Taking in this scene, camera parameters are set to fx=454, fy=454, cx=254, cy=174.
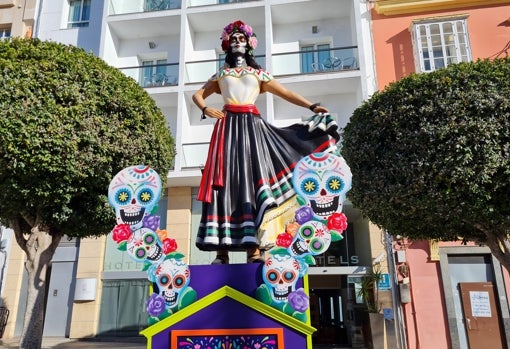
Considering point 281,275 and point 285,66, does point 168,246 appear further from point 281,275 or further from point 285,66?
point 285,66

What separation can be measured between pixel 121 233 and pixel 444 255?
11.0 metres

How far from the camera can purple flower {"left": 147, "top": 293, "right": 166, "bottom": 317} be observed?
360cm

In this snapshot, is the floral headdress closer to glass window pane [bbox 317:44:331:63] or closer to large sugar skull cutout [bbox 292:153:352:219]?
large sugar skull cutout [bbox 292:153:352:219]

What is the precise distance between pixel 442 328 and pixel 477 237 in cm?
553

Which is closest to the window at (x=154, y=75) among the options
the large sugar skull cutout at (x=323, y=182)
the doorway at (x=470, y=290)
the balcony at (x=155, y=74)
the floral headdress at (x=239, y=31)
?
the balcony at (x=155, y=74)

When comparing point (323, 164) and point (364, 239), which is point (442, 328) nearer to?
point (364, 239)

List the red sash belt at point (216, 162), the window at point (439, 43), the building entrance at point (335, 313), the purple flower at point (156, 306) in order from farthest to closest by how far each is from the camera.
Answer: the window at point (439, 43), the building entrance at point (335, 313), the red sash belt at point (216, 162), the purple flower at point (156, 306)

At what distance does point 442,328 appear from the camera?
12031mm

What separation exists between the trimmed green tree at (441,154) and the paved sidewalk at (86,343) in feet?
25.5

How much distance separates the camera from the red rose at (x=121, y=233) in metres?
3.76

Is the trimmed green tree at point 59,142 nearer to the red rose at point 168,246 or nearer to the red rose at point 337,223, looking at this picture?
the red rose at point 168,246

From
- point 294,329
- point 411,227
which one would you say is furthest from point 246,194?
point 411,227

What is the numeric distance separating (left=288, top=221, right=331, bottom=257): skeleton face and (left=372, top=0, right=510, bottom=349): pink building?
9605 millimetres

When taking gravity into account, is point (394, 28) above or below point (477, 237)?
above
